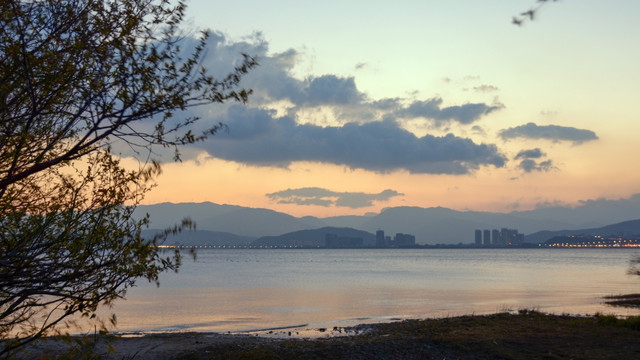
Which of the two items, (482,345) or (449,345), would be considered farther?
(449,345)

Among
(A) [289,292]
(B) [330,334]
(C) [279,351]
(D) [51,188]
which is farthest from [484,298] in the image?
(D) [51,188]

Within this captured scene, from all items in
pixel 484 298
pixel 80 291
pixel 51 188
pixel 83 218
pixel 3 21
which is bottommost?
pixel 484 298

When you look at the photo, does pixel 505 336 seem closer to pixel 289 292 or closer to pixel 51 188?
pixel 51 188

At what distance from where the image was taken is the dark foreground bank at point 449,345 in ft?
77.4

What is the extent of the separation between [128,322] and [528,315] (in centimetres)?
3228

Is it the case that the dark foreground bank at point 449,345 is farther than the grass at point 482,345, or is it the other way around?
the dark foreground bank at point 449,345

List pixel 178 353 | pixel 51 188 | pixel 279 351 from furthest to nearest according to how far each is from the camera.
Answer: pixel 178 353
pixel 279 351
pixel 51 188

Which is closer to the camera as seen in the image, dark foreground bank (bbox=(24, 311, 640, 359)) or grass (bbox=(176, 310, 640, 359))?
grass (bbox=(176, 310, 640, 359))

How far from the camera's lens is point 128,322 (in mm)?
47844

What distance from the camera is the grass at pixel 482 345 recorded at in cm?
2348

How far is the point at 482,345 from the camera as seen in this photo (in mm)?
25375

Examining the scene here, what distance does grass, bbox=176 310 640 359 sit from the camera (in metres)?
23.5

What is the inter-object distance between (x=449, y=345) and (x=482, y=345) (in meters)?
1.48

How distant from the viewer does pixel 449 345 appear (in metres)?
25.9
